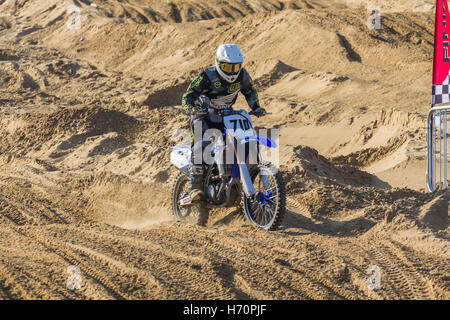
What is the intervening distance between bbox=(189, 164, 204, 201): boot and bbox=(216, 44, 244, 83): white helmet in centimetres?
115

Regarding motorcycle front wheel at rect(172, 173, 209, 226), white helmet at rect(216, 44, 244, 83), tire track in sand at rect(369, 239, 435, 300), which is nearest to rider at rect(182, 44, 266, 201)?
white helmet at rect(216, 44, 244, 83)

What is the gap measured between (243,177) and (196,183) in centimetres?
94

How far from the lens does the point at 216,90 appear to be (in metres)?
7.12

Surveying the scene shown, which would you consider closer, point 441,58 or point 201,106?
point 201,106

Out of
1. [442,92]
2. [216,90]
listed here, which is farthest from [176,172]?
[442,92]

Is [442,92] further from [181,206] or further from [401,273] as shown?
[181,206]

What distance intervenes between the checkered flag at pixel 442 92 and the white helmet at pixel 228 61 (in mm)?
2873

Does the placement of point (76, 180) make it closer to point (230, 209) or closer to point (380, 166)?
point (230, 209)

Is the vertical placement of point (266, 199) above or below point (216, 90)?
below

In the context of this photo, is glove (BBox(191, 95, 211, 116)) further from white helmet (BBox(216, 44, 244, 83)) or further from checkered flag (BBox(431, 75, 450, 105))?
checkered flag (BBox(431, 75, 450, 105))

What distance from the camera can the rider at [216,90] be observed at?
6824 millimetres

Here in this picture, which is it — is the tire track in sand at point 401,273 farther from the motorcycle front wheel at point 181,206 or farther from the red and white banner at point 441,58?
the red and white banner at point 441,58

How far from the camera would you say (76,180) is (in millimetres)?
10289
